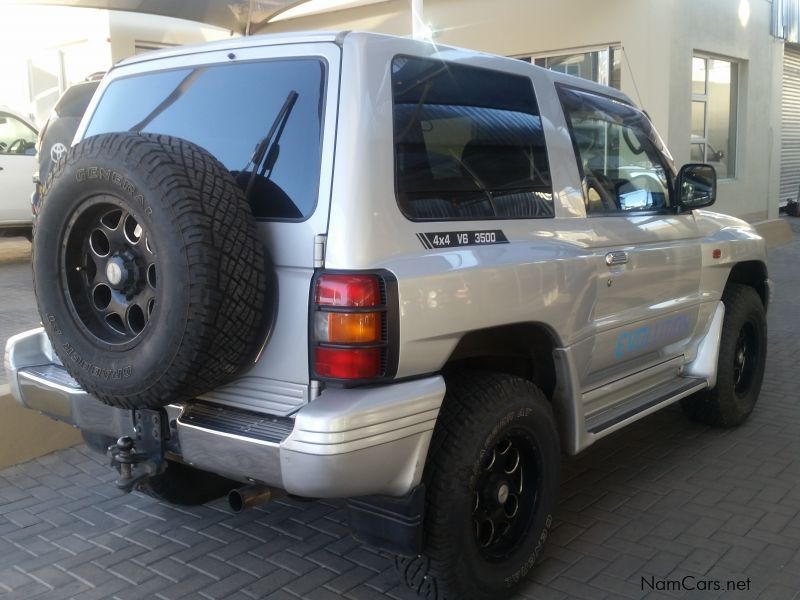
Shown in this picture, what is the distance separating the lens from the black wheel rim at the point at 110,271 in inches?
107

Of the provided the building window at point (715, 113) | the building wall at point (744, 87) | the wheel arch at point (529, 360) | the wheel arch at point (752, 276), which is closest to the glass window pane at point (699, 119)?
the building window at point (715, 113)

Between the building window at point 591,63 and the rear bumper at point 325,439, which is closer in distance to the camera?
the rear bumper at point 325,439

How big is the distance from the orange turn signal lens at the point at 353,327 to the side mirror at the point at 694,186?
247cm

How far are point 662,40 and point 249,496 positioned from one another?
30.9 feet

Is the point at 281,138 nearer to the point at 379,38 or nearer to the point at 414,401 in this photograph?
the point at 379,38

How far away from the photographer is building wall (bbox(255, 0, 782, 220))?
34.6 feet

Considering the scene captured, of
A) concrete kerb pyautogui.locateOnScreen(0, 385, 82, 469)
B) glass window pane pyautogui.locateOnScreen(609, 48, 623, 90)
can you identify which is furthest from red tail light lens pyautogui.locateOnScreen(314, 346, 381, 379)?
glass window pane pyautogui.locateOnScreen(609, 48, 623, 90)

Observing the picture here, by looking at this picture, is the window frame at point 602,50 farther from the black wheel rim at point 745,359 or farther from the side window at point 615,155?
the side window at point 615,155

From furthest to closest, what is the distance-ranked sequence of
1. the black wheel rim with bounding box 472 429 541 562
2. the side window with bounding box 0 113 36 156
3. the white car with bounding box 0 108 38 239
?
1. the side window with bounding box 0 113 36 156
2. the white car with bounding box 0 108 38 239
3. the black wheel rim with bounding box 472 429 541 562

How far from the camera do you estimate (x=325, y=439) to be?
8.10ft

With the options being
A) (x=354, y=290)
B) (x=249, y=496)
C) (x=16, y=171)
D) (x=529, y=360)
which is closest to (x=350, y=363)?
(x=354, y=290)

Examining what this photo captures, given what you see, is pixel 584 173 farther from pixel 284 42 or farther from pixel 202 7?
pixel 202 7

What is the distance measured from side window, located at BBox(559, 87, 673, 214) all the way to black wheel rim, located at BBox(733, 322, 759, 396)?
1.31m

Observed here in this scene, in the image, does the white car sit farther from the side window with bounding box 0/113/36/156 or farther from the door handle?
the door handle
